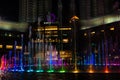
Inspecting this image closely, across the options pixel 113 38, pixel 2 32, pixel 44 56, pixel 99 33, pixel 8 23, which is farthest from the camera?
pixel 8 23

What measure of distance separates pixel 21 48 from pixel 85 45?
80.8ft

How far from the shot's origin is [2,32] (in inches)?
4847

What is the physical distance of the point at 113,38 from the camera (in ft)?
344

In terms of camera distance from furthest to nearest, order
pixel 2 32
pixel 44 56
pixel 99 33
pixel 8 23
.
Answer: pixel 8 23 < pixel 2 32 < pixel 99 33 < pixel 44 56

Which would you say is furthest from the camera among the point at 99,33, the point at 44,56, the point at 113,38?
the point at 99,33

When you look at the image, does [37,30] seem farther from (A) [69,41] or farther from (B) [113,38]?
(B) [113,38]

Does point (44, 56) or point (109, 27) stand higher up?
point (109, 27)

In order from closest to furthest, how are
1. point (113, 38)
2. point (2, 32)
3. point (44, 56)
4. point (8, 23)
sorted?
point (44, 56) < point (113, 38) < point (2, 32) < point (8, 23)

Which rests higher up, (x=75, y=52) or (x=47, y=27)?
(x=47, y=27)

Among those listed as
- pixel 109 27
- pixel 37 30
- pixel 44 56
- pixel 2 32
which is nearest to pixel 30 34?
pixel 37 30

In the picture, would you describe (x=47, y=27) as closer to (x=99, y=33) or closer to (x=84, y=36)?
(x=84, y=36)

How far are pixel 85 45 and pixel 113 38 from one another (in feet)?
53.4

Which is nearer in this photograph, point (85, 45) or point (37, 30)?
point (85, 45)

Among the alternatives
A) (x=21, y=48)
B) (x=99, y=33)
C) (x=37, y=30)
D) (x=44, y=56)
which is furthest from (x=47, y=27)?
(x=44, y=56)
